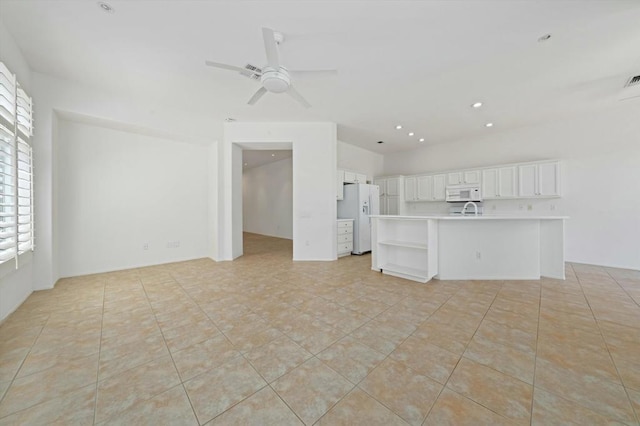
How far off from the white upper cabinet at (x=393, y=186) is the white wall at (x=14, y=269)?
742 centimetres

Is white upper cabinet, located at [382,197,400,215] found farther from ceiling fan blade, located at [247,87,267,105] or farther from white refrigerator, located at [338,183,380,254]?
ceiling fan blade, located at [247,87,267,105]

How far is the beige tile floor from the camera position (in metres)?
1.29

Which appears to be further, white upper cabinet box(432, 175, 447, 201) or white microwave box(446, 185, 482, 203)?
white upper cabinet box(432, 175, 447, 201)

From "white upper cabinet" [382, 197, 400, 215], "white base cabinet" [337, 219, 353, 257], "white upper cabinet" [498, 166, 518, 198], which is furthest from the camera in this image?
"white upper cabinet" [382, 197, 400, 215]

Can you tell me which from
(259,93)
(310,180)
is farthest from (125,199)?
(310,180)

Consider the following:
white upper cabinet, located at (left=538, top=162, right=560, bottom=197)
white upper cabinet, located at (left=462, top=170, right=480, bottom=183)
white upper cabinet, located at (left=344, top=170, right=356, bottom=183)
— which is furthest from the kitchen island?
white upper cabinet, located at (left=344, top=170, right=356, bottom=183)

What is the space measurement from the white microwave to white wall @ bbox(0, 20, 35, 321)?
7.88 m

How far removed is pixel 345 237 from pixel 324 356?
385 centimetres

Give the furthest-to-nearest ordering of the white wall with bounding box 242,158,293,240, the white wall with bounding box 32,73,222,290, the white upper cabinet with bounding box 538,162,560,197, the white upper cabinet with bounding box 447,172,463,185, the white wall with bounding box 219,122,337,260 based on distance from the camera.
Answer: the white wall with bounding box 242,158,293,240, the white upper cabinet with bounding box 447,172,463,185, the white wall with bounding box 219,122,337,260, the white upper cabinet with bounding box 538,162,560,197, the white wall with bounding box 32,73,222,290

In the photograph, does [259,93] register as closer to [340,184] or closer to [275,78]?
[275,78]

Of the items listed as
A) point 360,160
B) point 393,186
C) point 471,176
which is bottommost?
point 393,186

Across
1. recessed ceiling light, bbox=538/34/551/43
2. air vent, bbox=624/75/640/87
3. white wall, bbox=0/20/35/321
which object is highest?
air vent, bbox=624/75/640/87

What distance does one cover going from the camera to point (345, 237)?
5.54 metres

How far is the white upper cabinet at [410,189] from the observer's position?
6.90 metres
